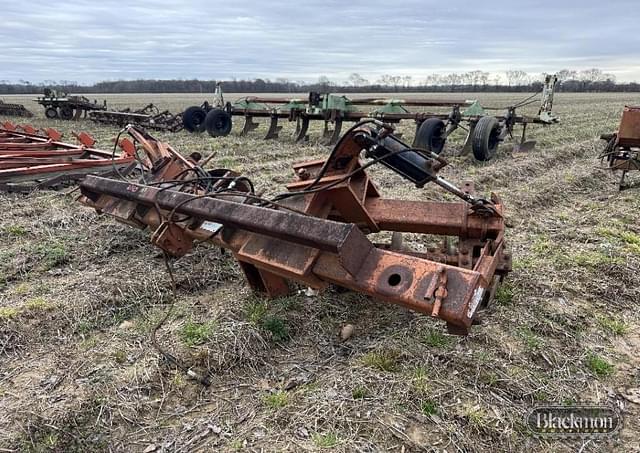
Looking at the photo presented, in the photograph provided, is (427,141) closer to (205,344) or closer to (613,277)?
(613,277)

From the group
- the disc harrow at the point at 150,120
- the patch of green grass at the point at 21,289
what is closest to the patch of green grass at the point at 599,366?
the patch of green grass at the point at 21,289

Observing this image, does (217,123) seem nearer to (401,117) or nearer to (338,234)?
(401,117)

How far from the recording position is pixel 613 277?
404cm

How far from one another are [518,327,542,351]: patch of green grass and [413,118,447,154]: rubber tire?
6067 millimetres

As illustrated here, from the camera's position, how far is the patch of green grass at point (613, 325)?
128 inches

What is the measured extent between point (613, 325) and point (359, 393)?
1.99 metres

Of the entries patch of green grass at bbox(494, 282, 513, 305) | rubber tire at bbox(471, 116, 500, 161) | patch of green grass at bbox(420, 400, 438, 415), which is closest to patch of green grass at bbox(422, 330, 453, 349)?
patch of green grass at bbox(420, 400, 438, 415)

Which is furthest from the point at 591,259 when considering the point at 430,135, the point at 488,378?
the point at 430,135

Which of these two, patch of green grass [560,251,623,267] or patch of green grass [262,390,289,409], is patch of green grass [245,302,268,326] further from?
patch of green grass [560,251,623,267]

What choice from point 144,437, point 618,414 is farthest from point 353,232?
point 618,414

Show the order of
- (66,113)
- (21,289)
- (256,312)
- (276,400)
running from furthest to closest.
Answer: (66,113), (21,289), (256,312), (276,400)

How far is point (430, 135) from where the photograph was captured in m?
9.05

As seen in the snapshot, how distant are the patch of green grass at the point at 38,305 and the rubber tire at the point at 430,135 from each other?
699 centimetres

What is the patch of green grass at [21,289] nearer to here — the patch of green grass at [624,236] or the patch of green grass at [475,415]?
the patch of green grass at [475,415]
